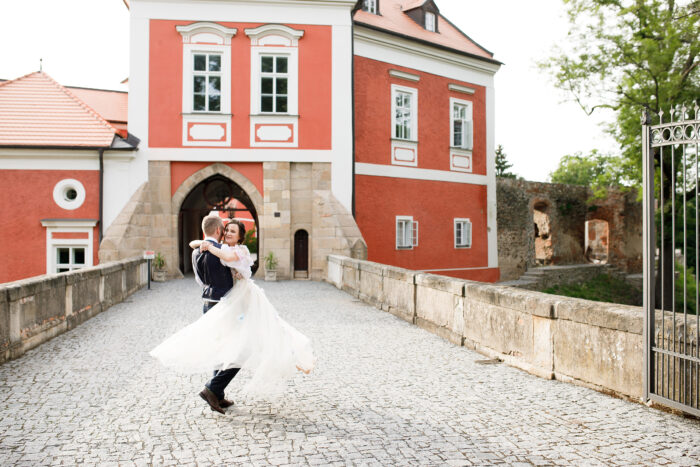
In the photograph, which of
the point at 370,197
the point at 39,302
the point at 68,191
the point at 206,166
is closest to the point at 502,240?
the point at 370,197

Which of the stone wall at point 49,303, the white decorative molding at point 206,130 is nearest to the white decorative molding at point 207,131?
the white decorative molding at point 206,130

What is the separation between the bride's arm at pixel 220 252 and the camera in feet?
13.8

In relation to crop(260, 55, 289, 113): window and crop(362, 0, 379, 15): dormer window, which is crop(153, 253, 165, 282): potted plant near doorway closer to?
crop(260, 55, 289, 113): window

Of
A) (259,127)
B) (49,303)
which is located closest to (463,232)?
(259,127)

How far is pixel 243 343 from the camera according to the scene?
4215 millimetres

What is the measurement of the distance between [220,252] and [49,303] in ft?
14.9

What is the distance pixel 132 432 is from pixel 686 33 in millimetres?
20310

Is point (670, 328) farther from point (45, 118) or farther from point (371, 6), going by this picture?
point (371, 6)

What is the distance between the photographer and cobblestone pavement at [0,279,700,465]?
3.50m

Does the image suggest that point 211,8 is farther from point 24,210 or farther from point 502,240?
point 502,240

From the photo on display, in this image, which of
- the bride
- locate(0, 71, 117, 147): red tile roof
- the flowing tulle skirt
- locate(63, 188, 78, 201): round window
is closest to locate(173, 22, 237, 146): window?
locate(0, 71, 117, 147): red tile roof

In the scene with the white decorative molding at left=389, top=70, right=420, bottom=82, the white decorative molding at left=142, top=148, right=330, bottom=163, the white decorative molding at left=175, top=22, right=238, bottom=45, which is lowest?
the white decorative molding at left=142, top=148, right=330, bottom=163

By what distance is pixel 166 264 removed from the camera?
16625mm

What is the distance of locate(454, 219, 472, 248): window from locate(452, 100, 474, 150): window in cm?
296
